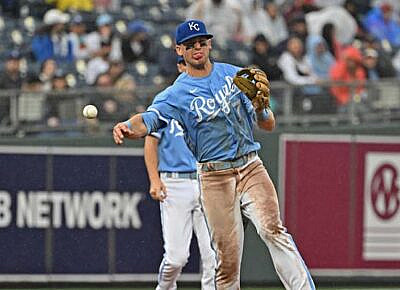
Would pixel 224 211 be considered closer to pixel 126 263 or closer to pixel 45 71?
pixel 126 263

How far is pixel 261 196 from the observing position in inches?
305

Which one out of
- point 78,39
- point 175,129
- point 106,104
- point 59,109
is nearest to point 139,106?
point 106,104

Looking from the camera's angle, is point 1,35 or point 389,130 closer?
point 389,130

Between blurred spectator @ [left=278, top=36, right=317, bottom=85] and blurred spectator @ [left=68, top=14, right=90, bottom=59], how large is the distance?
7.93 ft

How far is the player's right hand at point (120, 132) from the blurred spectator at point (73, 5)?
7.60 m

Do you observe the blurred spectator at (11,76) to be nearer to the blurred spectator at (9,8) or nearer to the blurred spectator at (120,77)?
the blurred spectator at (120,77)

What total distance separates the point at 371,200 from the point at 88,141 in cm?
319

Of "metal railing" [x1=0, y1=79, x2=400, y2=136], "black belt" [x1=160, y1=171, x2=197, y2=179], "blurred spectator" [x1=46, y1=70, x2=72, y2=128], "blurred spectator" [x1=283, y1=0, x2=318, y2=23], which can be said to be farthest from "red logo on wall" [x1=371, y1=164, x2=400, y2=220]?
A: "blurred spectator" [x1=283, y1=0, x2=318, y2=23]

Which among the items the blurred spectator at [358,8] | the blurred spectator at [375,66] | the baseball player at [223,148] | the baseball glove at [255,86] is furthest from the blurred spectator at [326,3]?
the baseball glove at [255,86]

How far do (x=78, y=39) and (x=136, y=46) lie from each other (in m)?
0.75

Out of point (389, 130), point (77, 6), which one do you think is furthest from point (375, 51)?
point (77, 6)

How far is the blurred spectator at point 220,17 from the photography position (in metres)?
14.8

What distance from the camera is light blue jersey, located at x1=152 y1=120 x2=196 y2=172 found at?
31.1 feet

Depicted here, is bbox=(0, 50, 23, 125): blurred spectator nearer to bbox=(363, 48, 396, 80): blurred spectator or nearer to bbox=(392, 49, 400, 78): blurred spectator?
bbox=(363, 48, 396, 80): blurred spectator
